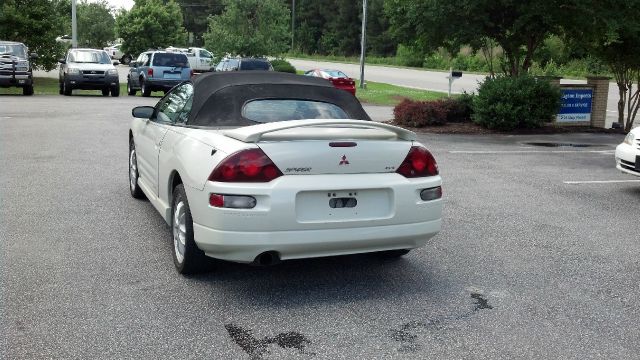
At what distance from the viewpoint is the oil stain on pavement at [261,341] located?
3.94 metres

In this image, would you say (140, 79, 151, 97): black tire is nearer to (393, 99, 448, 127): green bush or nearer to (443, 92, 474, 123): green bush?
(393, 99, 448, 127): green bush

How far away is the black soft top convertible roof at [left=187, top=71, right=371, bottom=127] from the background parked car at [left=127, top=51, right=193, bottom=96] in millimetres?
21405

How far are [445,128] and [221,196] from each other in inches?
519

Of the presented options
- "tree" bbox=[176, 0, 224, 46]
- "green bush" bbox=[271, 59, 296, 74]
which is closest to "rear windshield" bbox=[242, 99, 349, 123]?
"green bush" bbox=[271, 59, 296, 74]

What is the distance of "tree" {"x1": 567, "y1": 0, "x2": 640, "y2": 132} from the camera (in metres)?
15.4

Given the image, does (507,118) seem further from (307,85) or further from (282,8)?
(282,8)

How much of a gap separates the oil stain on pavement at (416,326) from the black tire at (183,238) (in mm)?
1643

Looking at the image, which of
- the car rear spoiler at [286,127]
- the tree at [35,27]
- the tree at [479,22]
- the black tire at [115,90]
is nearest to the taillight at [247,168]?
the car rear spoiler at [286,127]

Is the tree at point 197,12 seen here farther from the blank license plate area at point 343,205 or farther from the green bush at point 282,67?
the blank license plate area at point 343,205

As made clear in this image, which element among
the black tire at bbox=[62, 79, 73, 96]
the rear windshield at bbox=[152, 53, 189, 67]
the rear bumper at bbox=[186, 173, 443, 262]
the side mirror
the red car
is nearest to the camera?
the rear bumper at bbox=[186, 173, 443, 262]

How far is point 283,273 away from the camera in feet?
17.8

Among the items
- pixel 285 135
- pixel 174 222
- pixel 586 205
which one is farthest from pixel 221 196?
pixel 586 205

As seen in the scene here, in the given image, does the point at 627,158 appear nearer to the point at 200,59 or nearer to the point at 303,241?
the point at 303,241

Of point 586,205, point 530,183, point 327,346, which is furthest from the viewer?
point 530,183
